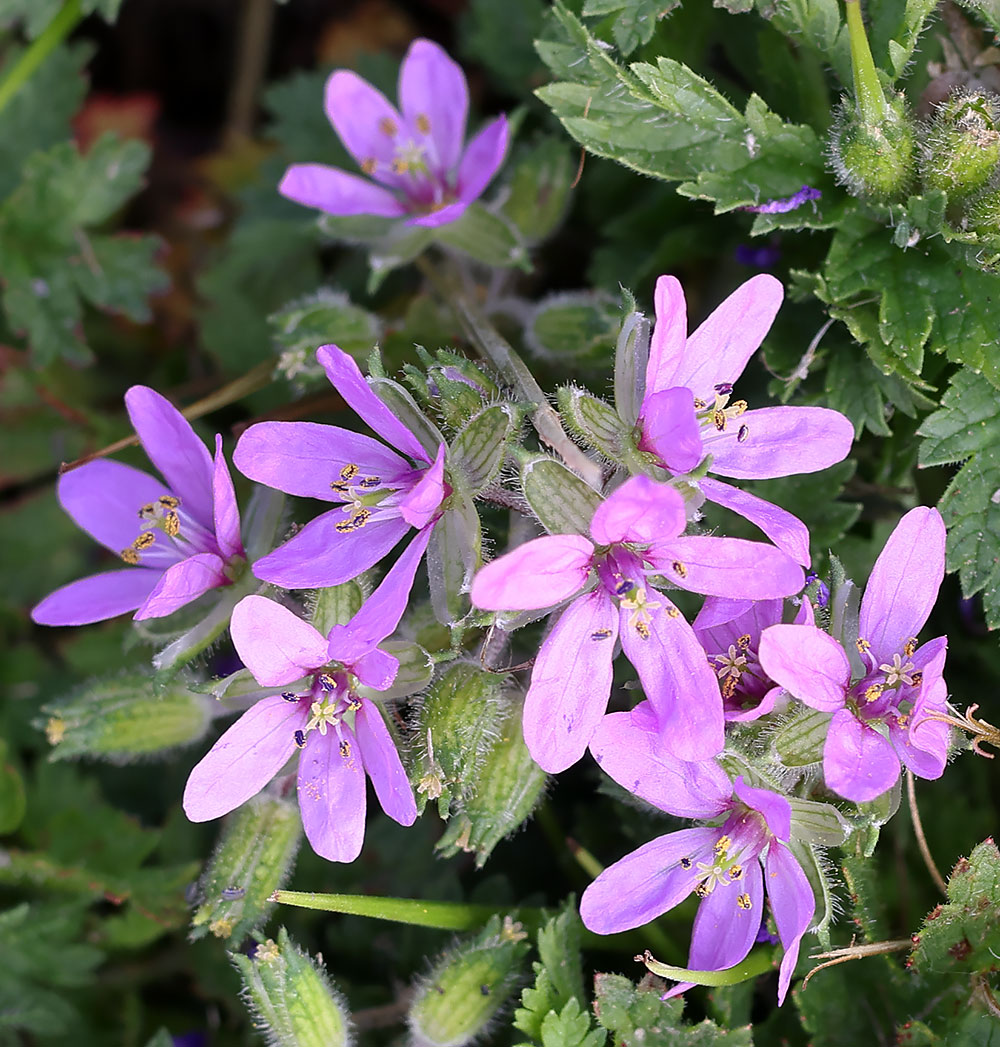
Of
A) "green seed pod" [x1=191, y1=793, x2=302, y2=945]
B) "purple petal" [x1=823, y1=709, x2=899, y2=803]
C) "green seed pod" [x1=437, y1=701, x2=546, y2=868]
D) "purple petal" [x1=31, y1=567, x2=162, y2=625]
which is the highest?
"purple petal" [x1=823, y1=709, x2=899, y2=803]

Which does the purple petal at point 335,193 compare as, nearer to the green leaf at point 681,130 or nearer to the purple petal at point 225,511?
the green leaf at point 681,130

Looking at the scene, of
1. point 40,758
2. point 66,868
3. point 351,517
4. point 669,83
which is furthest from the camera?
point 40,758

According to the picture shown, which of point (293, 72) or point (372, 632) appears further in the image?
point (293, 72)

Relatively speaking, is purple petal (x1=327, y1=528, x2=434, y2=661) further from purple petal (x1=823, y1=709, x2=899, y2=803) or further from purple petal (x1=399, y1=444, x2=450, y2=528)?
purple petal (x1=823, y1=709, x2=899, y2=803)

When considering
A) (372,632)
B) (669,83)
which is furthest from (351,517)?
(669,83)

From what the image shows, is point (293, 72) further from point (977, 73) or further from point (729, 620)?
point (729, 620)

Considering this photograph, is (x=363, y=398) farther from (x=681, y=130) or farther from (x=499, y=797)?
(x=681, y=130)

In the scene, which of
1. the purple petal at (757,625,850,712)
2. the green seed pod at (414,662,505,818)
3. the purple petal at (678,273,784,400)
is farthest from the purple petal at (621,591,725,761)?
the purple petal at (678,273,784,400)

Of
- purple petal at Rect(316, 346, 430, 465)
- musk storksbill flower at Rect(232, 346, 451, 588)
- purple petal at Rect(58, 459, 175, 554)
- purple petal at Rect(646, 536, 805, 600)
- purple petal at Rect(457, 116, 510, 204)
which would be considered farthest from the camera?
purple petal at Rect(457, 116, 510, 204)
